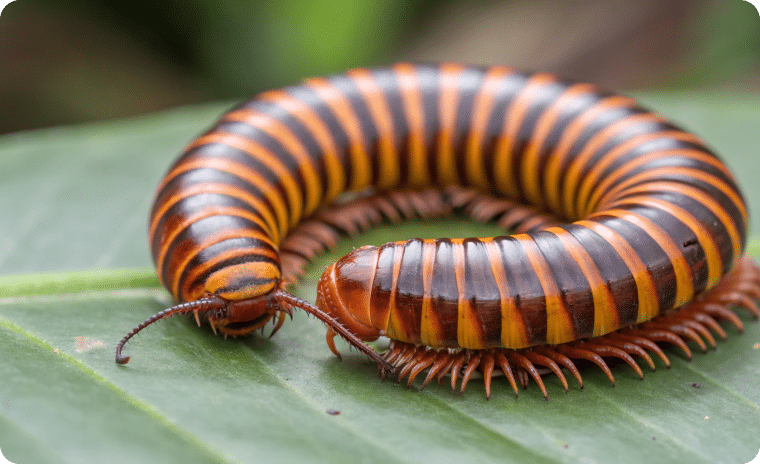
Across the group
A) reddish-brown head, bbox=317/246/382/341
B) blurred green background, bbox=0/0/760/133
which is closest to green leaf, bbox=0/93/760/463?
reddish-brown head, bbox=317/246/382/341

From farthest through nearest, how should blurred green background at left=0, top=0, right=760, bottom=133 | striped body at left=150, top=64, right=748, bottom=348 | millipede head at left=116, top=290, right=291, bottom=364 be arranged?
1. blurred green background at left=0, top=0, right=760, bottom=133
2. millipede head at left=116, top=290, right=291, bottom=364
3. striped body at left=150, top=64, right=748, bottom=348

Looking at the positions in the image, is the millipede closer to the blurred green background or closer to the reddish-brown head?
the reddish-brown head

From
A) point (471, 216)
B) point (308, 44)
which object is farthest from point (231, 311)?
point (308, 44)

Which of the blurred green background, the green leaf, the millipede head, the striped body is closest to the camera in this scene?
the green leaf

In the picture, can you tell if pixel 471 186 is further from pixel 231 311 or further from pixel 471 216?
pixel 231 311

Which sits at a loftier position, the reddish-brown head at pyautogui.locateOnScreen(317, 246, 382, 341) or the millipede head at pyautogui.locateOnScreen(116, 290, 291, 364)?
the reddish-brown head at pyautogui.locateOnScreen(317, 246, 382, 341)

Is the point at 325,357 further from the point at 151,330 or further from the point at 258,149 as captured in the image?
the point at 258,149

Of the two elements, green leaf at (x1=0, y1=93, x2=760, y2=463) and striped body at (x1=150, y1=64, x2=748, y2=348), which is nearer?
green leaf at (x1=0, y1=93, x2=760, y2=463)
